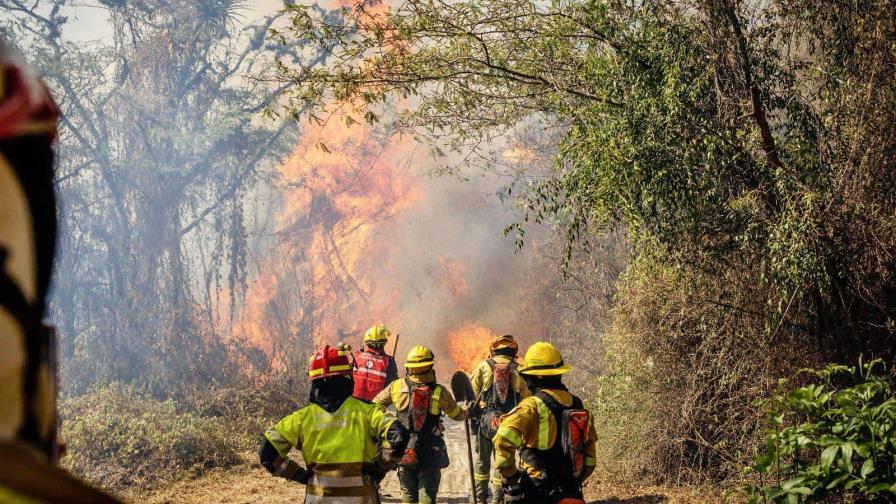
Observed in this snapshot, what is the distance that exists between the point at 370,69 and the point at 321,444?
17.3ft

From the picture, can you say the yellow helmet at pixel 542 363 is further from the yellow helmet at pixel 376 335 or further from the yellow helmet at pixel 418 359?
the yellow helmet at pixel 376 335

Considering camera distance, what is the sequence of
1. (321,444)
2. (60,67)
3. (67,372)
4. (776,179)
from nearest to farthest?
(321,444) < (776,179) < (67,372) < (60,67)

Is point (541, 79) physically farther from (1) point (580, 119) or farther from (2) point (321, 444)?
(2) point (321, 444)

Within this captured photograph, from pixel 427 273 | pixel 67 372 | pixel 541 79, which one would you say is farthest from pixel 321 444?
pixel 427 273

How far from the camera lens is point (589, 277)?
18250 millimetres

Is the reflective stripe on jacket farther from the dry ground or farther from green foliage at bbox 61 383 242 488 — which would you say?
green foliage at bbox 61 383 242 488

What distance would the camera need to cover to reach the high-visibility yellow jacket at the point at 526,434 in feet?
20.2

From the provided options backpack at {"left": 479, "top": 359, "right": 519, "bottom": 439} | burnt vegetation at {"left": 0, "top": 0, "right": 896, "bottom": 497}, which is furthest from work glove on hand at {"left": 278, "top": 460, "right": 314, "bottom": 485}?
backpack at {"left": 479, "top": 359, "right": 519, "bottom": 439}

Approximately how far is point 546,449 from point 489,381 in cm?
524

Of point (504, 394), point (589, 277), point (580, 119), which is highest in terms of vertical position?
point (580, 119)

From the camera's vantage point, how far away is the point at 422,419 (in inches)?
377

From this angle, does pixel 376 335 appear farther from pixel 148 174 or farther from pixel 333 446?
pixel 148 174

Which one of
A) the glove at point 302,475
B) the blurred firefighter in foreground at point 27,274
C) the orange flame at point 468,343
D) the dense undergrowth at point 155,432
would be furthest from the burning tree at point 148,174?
the blurred firefighter in foreground at point 27,274

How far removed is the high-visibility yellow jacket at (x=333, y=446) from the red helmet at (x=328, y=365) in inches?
8.1
